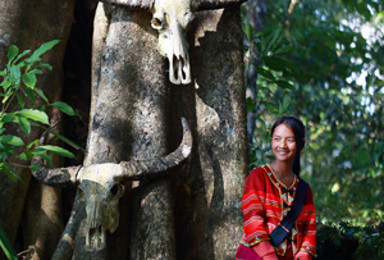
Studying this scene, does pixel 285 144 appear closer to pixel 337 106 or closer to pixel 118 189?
pixel 118 189

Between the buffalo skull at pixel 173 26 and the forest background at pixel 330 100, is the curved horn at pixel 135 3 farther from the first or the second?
the forest background at pixel 330 100

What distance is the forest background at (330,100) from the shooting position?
581cm

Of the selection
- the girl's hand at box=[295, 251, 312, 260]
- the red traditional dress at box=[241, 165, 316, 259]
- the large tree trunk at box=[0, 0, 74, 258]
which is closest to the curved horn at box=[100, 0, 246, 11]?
the large tree trunk at box=[0, 0, 74, 258]

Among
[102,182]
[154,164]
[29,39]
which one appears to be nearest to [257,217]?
[154,164]

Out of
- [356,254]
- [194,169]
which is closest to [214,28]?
[194,169]

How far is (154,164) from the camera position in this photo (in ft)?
12.8

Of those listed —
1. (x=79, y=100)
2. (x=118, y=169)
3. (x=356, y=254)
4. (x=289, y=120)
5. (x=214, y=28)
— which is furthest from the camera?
(x=79, y=100)

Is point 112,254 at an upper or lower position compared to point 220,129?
lower

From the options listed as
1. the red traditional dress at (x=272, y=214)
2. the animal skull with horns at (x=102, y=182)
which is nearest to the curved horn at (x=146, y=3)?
the animal skull with horns at (x=102, y=182)

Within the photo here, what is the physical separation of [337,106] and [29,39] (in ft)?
22.4

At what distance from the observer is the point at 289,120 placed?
3.26m

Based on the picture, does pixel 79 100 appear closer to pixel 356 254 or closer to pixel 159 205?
pixel 159 205

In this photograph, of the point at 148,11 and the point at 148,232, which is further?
the point at 148,11

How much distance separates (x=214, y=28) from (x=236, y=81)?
570 mm
